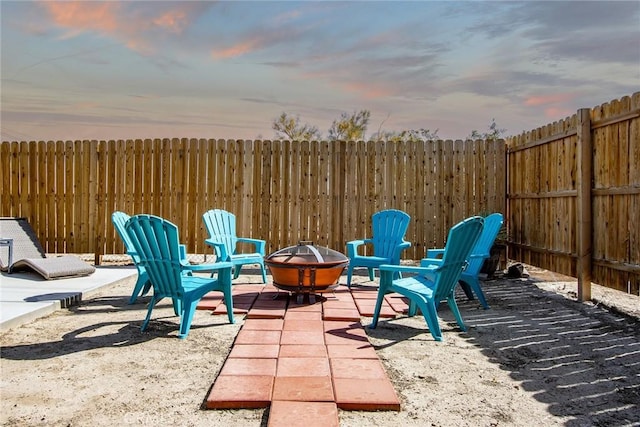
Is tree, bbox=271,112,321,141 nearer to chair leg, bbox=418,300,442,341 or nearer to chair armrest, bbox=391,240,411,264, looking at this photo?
chair armrest, bbox=391,240,411,264

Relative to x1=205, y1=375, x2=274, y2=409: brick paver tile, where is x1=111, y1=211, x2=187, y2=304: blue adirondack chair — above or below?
above

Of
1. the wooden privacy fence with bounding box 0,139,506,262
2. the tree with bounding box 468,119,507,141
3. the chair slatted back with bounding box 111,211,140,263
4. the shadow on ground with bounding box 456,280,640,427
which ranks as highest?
the tree with bounding box 468,119,507,141

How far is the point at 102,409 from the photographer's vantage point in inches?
92.2

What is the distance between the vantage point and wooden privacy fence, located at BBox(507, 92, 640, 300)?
460 centimetres

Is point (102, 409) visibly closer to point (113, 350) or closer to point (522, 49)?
point (113, 350)

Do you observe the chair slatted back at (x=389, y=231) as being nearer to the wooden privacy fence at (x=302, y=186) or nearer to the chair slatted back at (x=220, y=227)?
the wooden privacy fence at (x=302, y=186)

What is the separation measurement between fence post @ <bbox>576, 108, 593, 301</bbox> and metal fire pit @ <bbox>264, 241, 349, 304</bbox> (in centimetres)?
260

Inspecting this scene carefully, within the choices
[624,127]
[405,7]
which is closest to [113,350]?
[624,127]

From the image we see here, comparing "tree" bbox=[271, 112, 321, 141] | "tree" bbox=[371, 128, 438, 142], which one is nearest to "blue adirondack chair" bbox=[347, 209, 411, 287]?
"tree" bbox=[371, 128, 438, 142]

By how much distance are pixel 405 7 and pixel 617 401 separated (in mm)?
6062

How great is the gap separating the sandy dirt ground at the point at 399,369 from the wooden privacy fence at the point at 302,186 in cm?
313

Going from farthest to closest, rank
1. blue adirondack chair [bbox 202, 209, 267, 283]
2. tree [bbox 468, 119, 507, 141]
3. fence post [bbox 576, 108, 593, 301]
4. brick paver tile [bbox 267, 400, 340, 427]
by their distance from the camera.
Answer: tree [bbox 468, 119, 507, 141] → blue adirondack chair [bbox 202, 209, 267, 283] → fence post [bbox 576, 108, 593, 301] → brick paver tile [bbox 267, 400, 340, 427]

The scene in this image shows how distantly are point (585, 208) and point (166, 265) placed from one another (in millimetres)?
4351

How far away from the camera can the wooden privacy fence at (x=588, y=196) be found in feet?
15.1
